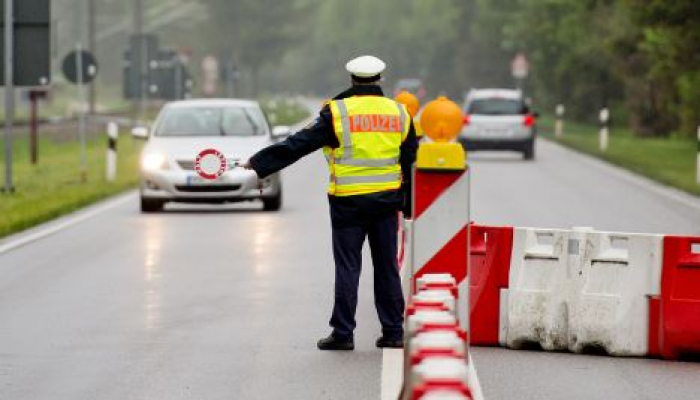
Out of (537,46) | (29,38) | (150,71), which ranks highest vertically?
(537,46)

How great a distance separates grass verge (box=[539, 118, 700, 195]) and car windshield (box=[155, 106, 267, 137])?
21.0ft

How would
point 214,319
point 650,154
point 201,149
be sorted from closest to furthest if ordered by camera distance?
1. point 214,319
2. point 201,149
3. point 650,154

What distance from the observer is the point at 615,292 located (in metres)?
10.9

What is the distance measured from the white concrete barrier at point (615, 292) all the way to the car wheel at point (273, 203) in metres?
12.7

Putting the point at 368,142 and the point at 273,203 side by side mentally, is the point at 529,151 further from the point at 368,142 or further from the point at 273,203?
the point at 368,142

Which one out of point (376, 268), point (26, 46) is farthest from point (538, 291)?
point (26, 46)

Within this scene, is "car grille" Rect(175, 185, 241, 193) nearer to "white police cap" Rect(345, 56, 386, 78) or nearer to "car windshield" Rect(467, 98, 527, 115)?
"white police cap" Rect(345, 56, 386, 78)

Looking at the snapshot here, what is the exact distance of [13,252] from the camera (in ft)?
58.5

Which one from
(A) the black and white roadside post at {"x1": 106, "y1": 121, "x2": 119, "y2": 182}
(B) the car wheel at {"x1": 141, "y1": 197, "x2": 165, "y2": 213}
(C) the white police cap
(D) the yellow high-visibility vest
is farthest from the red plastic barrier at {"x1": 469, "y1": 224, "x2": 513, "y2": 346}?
(A) the black and white roadside post at {"x1": 106, "y1": 121, "x2": 119, "y2": 182}

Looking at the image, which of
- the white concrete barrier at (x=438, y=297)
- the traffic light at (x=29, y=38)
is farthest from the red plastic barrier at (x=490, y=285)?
the traffic light at (x=29, y=38)

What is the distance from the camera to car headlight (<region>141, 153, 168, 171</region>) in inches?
925

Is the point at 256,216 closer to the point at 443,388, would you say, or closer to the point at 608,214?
the point at 608,214

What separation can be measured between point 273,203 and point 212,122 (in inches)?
75.7

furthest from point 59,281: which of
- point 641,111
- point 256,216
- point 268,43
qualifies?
point 268,43
